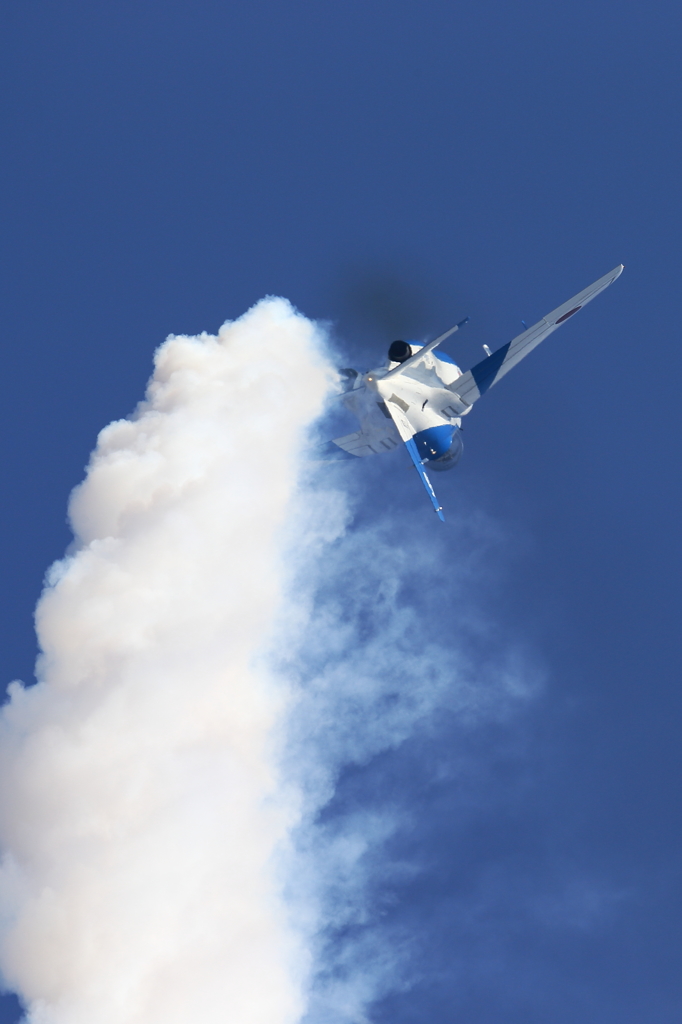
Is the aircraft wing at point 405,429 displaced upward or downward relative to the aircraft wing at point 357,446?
downward

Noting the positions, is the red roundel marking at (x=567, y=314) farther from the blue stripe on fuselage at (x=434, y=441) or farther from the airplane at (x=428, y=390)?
the blue stripe on fuselage at (x=434, y=441)

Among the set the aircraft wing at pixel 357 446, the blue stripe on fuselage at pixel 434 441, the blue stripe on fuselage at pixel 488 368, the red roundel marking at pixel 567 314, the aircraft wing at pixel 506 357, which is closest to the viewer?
the red roundel marking at pixel 567 314

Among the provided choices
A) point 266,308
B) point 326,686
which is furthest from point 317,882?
point 266,308

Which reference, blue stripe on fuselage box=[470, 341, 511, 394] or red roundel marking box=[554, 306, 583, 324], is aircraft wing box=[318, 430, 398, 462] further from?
red roundel marking box=[554, 306, 583, 324]

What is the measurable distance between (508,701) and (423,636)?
5.13m

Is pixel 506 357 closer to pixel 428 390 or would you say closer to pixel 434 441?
pixel 428 390

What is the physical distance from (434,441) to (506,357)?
13.9ft

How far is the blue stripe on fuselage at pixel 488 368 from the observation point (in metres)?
50.8

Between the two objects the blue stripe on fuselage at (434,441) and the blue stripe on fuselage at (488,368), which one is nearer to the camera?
the blue stripe on fuselage at (434,441)

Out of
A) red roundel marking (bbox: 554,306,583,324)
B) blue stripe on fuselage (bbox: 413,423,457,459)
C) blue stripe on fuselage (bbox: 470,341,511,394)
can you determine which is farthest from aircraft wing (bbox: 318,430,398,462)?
red roundel marking (bbox: 554,306,583,324)

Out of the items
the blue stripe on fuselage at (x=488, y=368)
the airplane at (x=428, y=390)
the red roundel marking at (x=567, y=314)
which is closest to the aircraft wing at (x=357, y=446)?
the airplane at (x=428, y=390)

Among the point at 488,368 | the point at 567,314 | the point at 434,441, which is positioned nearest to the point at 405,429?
the point at 434,441

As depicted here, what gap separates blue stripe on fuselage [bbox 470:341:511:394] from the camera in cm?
5075

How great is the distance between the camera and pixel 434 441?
50.9m
